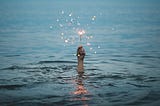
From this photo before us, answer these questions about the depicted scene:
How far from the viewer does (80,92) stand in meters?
28.2

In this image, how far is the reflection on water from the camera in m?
26.4

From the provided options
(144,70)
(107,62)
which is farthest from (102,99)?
(107,62)

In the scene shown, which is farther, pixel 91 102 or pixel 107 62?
pixel 107 62

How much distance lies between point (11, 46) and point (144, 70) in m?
26.3

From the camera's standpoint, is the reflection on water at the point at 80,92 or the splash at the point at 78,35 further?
the splash at the point at 78,35

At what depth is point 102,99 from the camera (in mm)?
26594

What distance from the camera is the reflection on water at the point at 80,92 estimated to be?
26438 millimetres

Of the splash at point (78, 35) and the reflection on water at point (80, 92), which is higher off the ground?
the splash at point (78, 35)

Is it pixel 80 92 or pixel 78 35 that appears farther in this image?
pixel 78 35

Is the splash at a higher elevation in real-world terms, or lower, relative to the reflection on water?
higher

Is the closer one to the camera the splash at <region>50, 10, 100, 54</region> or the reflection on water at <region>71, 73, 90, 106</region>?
the reflection on water at <region>71, 73, 90, 106</region>

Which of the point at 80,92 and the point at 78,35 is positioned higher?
the point at 78,35

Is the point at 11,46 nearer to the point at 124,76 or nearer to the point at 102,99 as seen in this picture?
the point at 124,76

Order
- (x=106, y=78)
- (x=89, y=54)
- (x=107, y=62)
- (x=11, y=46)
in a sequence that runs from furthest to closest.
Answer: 1. (x=11, y=46)
2. (x=89, y=54)
3. (x=107, y=62)
4. (x=106, y=78)
